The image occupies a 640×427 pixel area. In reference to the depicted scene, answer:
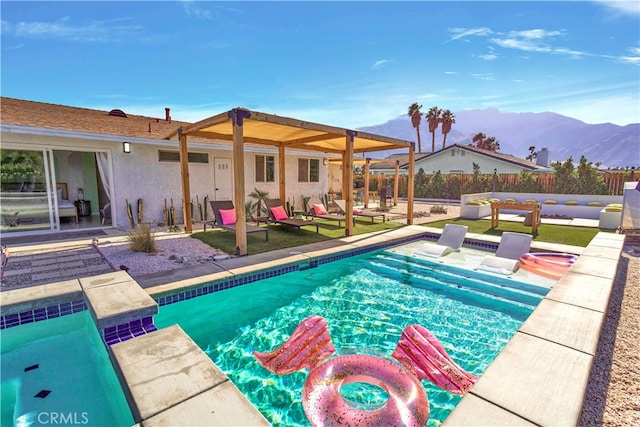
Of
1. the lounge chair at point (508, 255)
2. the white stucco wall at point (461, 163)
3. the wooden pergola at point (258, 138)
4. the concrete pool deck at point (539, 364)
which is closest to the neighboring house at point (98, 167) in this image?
the wooden pergola at point (258, 138)

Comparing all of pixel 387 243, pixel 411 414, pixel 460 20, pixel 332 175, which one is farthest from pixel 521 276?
pixel 332 175

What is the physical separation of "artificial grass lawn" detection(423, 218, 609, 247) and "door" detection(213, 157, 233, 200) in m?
7.76

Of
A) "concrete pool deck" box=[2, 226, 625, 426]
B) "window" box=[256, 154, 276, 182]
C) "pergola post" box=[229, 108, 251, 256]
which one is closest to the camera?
"concrete pool deck" box=[2, 226, 625, 426]

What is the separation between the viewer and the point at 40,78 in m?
11.6

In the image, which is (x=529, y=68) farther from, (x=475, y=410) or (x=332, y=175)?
(x=475, y=410)

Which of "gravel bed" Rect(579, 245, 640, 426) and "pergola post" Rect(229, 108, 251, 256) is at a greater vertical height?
"pergola post" Rect(229, 108, 251, 256)

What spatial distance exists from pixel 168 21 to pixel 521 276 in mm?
11412

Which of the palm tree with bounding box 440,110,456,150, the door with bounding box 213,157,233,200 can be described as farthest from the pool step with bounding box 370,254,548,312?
the palm tree with bounding box 440,110,456,150

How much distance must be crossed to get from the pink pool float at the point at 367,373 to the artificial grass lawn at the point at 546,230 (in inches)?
262

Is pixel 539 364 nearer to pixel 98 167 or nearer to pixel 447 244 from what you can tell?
pixel 447 244

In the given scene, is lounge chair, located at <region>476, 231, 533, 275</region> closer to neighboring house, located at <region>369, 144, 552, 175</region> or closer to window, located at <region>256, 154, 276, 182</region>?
window, located at <region>256, 154, 276, 182</region>

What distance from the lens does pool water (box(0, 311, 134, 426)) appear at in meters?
2.61

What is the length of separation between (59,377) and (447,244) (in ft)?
25.3

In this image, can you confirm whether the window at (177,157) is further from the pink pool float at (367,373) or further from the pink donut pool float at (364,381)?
the pink donut pool float at (364,381)
